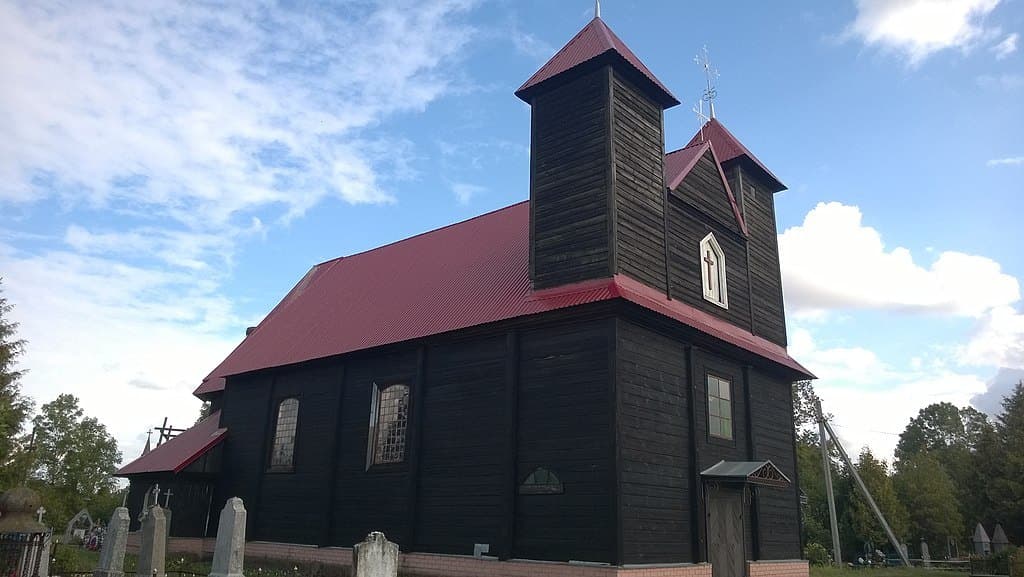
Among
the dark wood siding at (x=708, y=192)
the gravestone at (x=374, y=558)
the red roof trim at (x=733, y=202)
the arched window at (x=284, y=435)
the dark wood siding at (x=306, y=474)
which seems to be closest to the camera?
the gravestone at (x=374, y=558)

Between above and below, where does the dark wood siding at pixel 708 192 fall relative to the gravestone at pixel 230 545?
above

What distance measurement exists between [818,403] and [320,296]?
2360 cm

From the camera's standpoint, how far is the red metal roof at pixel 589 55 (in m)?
17.9

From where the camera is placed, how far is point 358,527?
1905cm

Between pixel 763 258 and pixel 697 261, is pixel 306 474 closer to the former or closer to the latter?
pixel 697 261

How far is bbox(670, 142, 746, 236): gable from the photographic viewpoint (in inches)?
763

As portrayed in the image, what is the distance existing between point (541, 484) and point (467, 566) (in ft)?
8.70

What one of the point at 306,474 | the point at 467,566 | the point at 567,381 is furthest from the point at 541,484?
the point at 306,474

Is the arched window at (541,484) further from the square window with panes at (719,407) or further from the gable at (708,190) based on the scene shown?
the gable at (708,190)

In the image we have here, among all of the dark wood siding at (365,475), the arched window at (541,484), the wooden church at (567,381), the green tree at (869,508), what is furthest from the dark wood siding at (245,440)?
the green tree at (869,508)

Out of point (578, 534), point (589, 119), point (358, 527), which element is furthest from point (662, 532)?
point (589, 119)

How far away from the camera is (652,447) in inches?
609

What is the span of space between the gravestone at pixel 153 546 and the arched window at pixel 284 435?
7.35m

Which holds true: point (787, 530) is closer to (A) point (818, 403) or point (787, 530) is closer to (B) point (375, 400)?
(B) point (375, 400)
